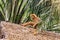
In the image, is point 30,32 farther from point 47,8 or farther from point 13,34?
point 47,8

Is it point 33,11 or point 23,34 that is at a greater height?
point 33,11

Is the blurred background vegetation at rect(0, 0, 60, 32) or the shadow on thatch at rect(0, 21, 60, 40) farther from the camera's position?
the blurred background vegetation at rect(0, 0, 60, 32)

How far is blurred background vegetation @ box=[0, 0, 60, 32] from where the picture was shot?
A: 3047 mm

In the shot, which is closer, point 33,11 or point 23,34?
point 23,34

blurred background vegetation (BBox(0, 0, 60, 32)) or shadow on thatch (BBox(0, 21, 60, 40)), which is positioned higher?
blurred background vegetation (BBox(0, 0, 60, 32))

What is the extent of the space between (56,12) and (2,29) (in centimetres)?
66

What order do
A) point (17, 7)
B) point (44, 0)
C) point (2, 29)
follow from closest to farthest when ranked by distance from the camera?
point (2, 29), point (44, 0), point (17, 7)

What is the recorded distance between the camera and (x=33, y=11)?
3.30 m

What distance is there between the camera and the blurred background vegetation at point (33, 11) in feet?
10.00

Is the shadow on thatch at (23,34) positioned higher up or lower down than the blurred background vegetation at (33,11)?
lower down

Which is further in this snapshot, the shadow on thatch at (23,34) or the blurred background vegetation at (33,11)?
the blurred background vegetation at (33,11)

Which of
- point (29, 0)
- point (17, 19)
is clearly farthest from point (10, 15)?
point (29, 0)

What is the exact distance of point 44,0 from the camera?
316 cm

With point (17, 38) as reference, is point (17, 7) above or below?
above
